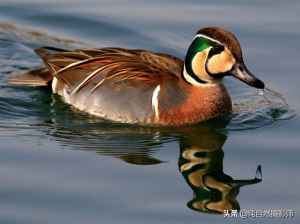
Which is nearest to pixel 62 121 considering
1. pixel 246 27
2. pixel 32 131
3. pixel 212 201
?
pixel 32 131

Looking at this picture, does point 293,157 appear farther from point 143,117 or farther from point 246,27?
point 246,27

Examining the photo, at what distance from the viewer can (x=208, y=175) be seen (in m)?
7.55

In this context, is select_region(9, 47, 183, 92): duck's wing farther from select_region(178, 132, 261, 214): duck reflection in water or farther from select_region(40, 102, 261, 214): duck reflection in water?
select_region(178, 132, 261, 214): duck reflection in water

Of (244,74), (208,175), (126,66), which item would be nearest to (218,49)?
(244,74)

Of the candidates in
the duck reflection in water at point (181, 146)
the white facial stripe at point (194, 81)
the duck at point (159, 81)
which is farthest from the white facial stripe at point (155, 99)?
the white facial stripe at point (194, 81)

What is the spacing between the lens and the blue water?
6820mm

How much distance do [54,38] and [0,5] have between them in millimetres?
1814

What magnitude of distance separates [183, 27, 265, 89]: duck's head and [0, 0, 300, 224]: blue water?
2.58 ft

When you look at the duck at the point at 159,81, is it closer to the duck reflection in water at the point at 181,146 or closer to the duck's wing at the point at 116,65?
the duck's wing at the point at 116,65

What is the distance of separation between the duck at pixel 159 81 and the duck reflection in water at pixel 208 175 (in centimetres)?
52

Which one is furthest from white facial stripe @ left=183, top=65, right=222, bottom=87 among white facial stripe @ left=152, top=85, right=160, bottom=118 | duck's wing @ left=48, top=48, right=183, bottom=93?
white facial stripe @ left=152, top=85, right=160, bottom=118

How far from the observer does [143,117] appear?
8867 mm

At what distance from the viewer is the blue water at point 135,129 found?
6820 mm

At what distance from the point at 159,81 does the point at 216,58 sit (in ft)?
2.96
